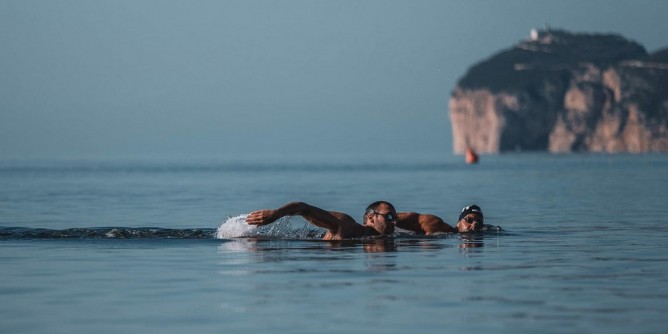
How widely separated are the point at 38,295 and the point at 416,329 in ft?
14.3

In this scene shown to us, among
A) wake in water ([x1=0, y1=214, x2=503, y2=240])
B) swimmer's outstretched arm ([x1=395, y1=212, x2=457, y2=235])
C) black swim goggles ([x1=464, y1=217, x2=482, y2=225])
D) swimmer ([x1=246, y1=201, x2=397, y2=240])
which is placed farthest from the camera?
swimmer's outstretched arm ([x1=395, y1=212, x2=457, y2=235])

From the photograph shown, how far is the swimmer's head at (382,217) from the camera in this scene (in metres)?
20.3

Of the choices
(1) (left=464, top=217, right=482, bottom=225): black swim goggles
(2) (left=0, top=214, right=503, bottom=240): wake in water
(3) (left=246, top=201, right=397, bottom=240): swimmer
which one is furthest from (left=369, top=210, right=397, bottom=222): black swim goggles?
(1) (left=464, top=217, right=482, bottom=225): black swim goggles

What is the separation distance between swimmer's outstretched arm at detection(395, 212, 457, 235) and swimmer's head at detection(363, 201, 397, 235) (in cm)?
165

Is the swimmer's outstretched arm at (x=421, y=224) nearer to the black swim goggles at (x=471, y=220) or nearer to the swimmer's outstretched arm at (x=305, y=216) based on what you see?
the black swim goggles at (x=471, y=220)

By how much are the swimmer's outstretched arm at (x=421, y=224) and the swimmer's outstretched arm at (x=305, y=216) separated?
1.72 meters

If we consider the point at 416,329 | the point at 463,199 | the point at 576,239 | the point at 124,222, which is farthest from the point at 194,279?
the point at 463,199

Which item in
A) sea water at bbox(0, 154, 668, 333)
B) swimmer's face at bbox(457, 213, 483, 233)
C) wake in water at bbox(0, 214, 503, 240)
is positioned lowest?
sea water at bbox(0, 154, 668, 333)

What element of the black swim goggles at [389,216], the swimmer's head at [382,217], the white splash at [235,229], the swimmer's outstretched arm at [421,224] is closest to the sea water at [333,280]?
the white splash at [235,229]

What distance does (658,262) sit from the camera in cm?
1627

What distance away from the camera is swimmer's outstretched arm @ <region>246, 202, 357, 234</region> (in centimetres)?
1653

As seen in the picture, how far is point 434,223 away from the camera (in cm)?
2216

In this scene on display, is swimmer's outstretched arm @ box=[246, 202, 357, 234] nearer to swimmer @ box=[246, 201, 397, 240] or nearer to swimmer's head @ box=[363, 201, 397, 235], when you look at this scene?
swimmer @ box=[246, 201, 397, 240]

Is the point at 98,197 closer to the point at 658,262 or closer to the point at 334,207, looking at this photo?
the point at 334,207
